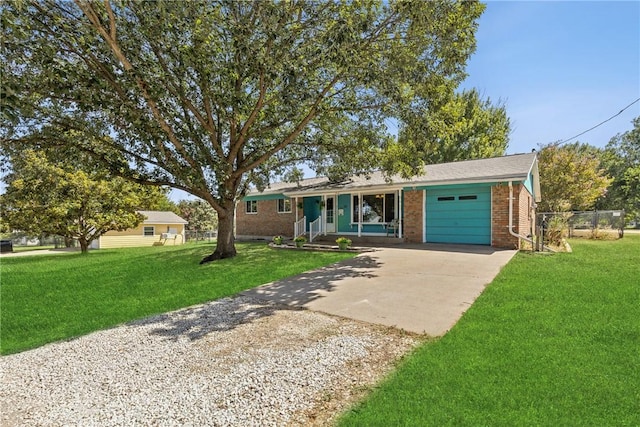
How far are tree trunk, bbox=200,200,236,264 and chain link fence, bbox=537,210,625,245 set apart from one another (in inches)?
499

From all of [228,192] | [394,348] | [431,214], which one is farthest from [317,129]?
[394,348]

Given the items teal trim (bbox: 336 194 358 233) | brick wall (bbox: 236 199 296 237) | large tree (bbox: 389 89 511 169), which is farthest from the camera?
large tree (bbox: 389 89 511 169)

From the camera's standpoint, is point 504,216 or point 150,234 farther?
point 150,234

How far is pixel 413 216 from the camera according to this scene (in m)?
14.2

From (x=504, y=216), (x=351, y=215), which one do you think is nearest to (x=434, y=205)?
(x=504, y=216)

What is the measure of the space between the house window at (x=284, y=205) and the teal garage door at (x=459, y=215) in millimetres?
8500

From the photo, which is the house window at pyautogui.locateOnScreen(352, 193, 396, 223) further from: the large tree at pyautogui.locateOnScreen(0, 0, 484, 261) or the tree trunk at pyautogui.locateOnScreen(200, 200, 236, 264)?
the tree trunk at pyautogui.locateOnScreen(200, 200, 236, 264)

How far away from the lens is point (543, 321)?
4.45 m

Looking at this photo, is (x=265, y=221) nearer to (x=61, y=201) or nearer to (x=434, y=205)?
(x=61, y=201)

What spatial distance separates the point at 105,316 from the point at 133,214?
14508 mm

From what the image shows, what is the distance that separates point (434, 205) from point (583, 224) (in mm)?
13699

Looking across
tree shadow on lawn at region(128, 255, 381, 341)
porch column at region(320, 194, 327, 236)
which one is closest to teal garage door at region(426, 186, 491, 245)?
porch column at region(320, 194, 327, 236)

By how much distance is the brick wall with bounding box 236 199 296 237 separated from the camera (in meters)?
19.2

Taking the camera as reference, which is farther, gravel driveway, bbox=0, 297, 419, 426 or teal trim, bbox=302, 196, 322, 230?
teal trim, bbox=302, 196, 322, 230
